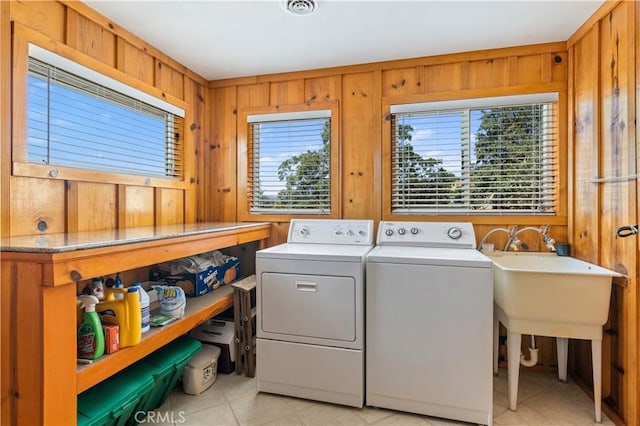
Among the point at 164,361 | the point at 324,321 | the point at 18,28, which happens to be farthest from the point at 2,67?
the point at 324,321

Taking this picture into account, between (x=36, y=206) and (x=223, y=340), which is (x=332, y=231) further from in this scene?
(x=36, y=206)

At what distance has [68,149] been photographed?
69.5 inches

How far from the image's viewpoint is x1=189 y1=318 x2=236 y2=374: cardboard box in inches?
87.7

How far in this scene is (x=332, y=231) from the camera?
8.03ft

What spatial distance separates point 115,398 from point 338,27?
7.39 feet

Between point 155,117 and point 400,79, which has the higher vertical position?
point 400,79

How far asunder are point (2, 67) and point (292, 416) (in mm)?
2127

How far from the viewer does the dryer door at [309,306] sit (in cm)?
186

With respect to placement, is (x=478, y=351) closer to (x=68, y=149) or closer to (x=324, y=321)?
(x=324, y=321)

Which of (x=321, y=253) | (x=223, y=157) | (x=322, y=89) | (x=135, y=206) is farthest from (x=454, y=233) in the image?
(x=135, y=206)

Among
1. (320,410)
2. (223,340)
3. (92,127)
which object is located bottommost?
(320,410)

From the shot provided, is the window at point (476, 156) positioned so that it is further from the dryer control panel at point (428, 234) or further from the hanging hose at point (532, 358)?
the hanging hose at point (532, 358)

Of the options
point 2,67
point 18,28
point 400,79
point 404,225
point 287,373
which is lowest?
point 287,373

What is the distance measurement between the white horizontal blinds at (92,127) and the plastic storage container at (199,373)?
1251mm
